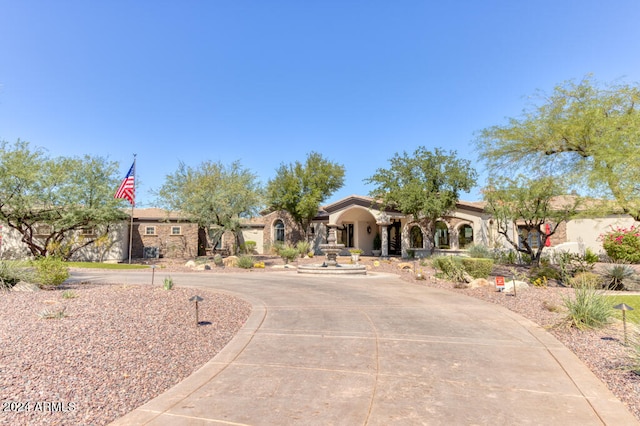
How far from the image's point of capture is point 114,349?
5082mm

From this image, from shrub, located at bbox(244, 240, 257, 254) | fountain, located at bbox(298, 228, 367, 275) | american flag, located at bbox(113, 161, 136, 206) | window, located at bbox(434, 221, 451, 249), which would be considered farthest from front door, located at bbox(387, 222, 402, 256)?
american flag, located at bbox(113, 161, 136, 206)

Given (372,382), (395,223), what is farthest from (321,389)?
(395,223)

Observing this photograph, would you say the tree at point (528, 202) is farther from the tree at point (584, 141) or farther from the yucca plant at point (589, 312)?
the yucca plant at point (589, 312)

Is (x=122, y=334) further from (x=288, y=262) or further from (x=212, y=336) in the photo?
(x=288, y=262)

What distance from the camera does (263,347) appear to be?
5930 millimetres

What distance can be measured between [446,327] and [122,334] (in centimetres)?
609

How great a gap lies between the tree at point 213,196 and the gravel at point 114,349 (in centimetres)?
1425

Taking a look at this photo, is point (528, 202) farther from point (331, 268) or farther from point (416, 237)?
point (416, 237)

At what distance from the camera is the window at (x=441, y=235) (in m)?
29.0

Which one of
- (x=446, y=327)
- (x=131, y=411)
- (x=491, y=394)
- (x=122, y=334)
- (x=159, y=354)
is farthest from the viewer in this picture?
(x=446, y=327)

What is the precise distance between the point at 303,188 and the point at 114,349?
28.8 meters

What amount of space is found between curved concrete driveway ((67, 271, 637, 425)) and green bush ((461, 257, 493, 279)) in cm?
628

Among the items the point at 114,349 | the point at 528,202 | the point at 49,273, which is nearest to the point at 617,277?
the point at 528,202

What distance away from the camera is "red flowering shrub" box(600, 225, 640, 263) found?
71.9 ft
